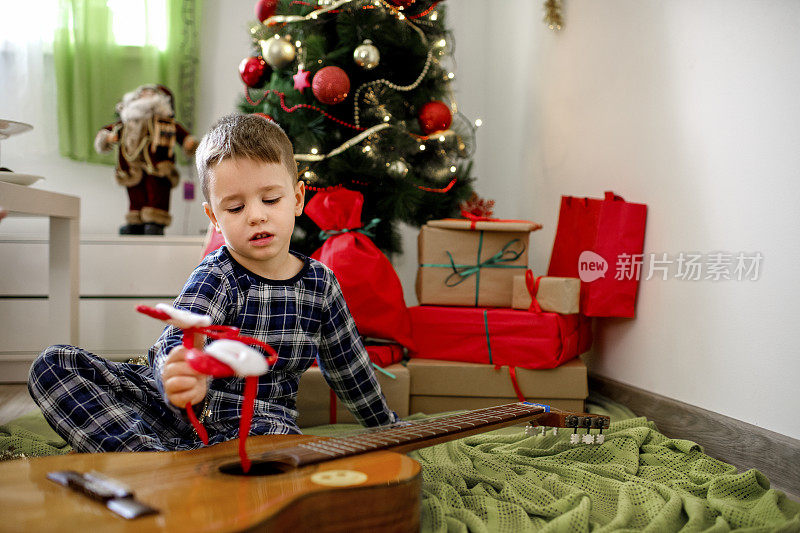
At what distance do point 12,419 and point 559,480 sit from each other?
1226mm

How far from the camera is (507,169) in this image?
2311 mm

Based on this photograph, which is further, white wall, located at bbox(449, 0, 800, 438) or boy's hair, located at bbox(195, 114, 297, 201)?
white wall, located at bbox(449, 0, 800, 438)

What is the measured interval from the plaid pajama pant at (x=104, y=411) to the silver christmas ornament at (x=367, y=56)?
3.59 ft

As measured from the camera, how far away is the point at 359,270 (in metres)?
1.47

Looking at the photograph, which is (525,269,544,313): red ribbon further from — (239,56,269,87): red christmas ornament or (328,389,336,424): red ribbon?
(239,56,269,87): red christmas ornament

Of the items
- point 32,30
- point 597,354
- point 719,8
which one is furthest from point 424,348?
point 32,30

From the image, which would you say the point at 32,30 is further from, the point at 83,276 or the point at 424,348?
the point at 424,348

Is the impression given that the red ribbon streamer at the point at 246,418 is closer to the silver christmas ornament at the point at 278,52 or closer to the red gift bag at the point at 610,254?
the red gift bag at the point at 610,254

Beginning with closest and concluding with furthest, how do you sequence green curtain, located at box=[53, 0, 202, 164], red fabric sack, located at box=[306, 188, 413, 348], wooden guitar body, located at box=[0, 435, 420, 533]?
wooden guitar body, located at box=[0, 435, 420, 533], red fabric sack, located at box=[306, 188, 413, 348], green curtain, located at box=[53, 0, 202, 164]

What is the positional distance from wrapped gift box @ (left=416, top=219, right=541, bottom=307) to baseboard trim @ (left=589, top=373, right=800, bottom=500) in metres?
0.39

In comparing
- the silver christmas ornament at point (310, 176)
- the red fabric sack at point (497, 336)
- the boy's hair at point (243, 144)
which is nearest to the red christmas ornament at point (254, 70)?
the silver christmas ornament at point (310, 176)

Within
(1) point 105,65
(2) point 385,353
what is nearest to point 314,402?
(2) point 385,353

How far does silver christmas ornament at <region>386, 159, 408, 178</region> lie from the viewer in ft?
5.61

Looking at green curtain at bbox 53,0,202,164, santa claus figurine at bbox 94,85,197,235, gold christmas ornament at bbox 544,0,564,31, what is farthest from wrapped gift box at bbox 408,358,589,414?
green curtain at bbox 53,0,202,164
